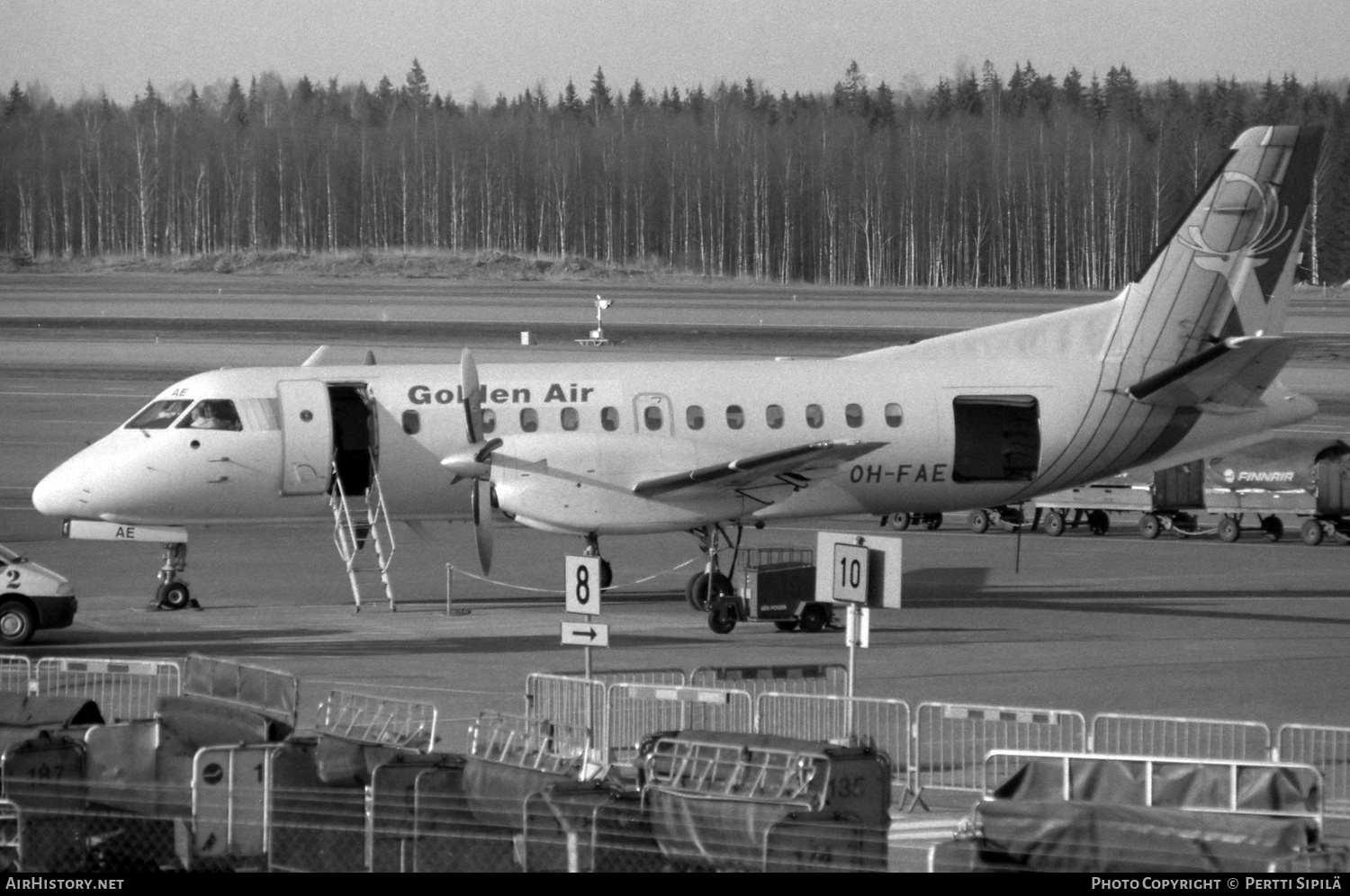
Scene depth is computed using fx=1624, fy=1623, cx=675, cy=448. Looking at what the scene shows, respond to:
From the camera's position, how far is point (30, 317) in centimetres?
6275

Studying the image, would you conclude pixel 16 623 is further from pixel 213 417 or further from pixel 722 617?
pixel 722 617

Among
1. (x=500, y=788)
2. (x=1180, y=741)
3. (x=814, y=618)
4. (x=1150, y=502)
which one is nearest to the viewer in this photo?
(x=500, y=788)

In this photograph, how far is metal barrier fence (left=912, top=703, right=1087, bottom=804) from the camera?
1195cm

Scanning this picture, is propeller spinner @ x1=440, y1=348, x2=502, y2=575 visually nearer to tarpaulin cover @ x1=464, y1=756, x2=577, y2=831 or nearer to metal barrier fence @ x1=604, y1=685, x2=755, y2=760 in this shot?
metal barrier fence @ x1=604, y1=685, x2=755, y2=760

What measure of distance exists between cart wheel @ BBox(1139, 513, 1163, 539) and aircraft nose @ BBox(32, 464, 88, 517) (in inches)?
870

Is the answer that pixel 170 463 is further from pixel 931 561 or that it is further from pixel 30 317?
pixel 30 317

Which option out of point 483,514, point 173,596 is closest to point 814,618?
point 483,514

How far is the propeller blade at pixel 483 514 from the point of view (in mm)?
22219

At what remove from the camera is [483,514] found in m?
22.2

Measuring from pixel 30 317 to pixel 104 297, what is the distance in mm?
4104

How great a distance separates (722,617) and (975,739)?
7.10m

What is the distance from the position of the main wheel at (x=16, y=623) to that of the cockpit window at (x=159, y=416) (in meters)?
4.70

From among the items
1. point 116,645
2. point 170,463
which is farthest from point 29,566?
point 170,463

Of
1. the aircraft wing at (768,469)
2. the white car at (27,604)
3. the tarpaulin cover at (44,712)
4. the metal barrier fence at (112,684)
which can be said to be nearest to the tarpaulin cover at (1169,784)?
the tarpaulin cover at (44,712)
